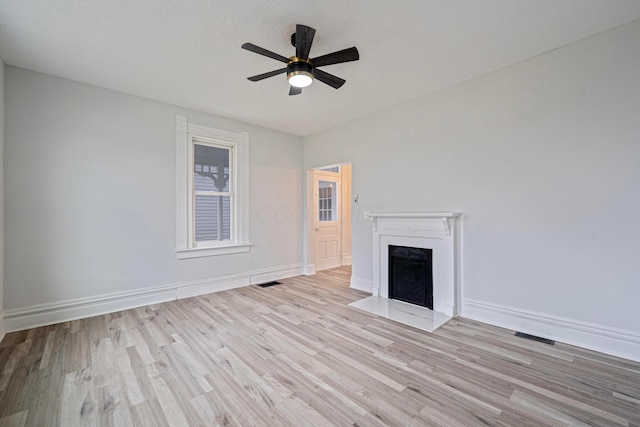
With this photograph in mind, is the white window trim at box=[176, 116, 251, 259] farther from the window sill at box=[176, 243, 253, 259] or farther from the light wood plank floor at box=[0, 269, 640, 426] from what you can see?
the light wood plank floor at box=[0, 269, 640, 426]

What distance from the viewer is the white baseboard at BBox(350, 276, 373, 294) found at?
4.39 meters

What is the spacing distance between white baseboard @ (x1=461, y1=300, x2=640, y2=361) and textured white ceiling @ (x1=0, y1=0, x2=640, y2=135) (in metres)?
2.66

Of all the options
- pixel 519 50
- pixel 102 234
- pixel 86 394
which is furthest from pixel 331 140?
pixel 86 394

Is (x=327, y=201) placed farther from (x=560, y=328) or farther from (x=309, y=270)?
(x=560, y=328)

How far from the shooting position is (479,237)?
3.22 meters

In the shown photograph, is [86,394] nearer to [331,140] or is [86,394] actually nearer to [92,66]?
[92,66]

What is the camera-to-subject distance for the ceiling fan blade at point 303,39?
2.09m

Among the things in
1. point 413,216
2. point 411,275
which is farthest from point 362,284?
point 413,216

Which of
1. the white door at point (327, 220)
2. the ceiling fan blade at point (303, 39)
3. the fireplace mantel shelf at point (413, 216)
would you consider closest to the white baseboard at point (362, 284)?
the fireplace mantel shelf at point (413, 216)

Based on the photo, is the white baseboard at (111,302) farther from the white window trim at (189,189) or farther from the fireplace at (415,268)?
the fireplace at (415,268)

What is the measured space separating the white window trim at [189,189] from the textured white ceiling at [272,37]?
0.82 meters

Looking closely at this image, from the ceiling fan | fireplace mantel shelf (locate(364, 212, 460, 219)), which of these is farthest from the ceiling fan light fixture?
fireplace mantel shelf (locate(364, 212, 460, 219))

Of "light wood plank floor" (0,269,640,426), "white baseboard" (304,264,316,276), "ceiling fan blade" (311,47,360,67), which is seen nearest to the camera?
"light wood plank floor" (0,269,640,426)

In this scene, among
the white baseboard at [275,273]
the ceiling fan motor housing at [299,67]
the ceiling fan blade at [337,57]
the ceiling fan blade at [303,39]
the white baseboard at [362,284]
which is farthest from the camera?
the white baseboard at [275,273]
